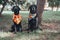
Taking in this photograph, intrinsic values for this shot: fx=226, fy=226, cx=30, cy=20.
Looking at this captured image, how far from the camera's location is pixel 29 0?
78.7ft

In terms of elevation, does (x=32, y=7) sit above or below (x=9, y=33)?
above

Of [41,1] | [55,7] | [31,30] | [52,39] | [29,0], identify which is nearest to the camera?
[52,39]

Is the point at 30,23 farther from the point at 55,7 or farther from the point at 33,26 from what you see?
the point at 55,7

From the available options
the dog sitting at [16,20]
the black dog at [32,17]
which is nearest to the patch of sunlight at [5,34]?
the dog sitting at [16,20]

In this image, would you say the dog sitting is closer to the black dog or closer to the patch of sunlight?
the patch of sunlight

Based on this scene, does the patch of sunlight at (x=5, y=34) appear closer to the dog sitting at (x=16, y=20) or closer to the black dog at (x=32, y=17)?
the dog sitting at (x=16, y=20)

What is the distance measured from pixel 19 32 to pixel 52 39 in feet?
4.61

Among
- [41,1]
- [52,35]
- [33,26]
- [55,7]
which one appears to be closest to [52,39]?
[52,35]

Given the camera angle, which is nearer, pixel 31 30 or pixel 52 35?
pixel 52 35

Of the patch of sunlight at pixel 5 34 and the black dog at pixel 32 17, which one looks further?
the black dog at pixel 32 17

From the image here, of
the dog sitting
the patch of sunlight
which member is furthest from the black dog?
the patch of sunlight

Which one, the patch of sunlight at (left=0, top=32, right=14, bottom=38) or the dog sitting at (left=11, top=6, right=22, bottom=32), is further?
the dog sitting at (left=11, top=6, right=22, bottom=32)

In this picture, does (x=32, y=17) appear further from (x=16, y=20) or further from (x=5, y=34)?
(x=5, y=34)

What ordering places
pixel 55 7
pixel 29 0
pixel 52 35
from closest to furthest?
pixel 52 35 → pixel 55 7 → pixel 29 0
